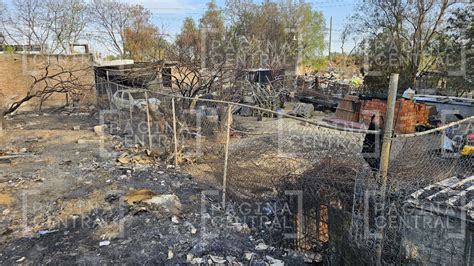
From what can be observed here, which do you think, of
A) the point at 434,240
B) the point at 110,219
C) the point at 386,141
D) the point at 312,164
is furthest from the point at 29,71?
the point at 434,240

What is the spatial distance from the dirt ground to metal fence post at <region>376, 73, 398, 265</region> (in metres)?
1.03

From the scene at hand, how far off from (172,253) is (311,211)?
1.70 m

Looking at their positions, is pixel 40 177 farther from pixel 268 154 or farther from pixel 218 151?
pixel 268 154

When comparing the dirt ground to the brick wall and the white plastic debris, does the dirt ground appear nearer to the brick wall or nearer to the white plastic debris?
the white plastic debris

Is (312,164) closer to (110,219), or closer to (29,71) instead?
(110,219)

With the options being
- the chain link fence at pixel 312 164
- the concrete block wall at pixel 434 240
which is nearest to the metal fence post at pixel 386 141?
the chain link fence at pixel 312 164

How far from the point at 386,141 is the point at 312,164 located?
2916 mm

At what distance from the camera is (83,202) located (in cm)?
533

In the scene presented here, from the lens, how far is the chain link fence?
325cm

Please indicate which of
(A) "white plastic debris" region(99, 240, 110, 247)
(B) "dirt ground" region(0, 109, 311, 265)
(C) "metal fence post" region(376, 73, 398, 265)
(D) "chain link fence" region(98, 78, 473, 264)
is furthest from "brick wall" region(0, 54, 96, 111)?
(C) "metal fence post" region(376, 73, 398, 265)

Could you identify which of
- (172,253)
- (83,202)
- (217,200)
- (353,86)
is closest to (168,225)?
(172,253)

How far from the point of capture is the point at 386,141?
296 cm

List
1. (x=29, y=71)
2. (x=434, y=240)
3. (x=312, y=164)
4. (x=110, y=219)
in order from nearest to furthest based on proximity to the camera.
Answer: (x=434, y=240) → (x=110, y=219) → (x=312, y=164) → (x=29, y=71)

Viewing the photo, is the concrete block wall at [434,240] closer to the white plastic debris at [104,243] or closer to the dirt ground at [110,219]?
the dirt ground at [110,219]
